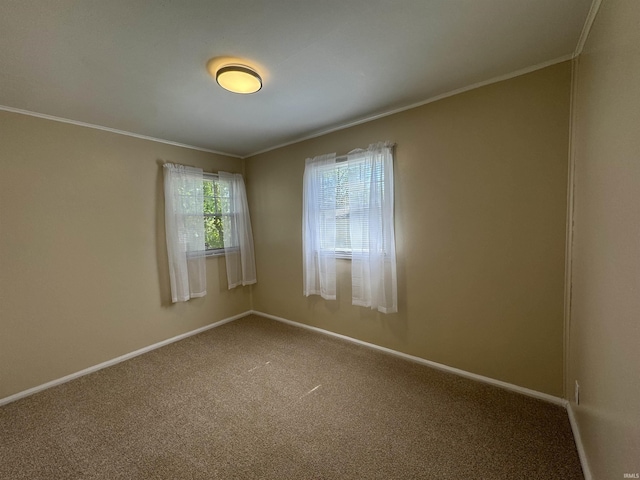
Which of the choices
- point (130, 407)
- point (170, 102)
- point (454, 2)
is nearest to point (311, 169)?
point (170, 102)

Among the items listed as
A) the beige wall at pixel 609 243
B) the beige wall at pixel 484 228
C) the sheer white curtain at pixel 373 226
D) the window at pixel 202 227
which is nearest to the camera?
the beige wall at pixel 609 243

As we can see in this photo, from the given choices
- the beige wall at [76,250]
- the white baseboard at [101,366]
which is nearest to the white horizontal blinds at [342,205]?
the beige wall at [76,250]

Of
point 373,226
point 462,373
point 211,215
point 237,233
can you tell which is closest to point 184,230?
point 211,215

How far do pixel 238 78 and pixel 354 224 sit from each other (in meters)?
1.64

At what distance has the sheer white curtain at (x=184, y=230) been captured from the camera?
299cm

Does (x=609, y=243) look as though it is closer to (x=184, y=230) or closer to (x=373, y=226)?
(x=373, y=226)

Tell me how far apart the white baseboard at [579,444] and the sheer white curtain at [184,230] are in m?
3.50

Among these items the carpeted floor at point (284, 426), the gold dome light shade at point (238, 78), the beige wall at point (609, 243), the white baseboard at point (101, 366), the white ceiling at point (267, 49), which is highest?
the white ceiling at point (267, 49)

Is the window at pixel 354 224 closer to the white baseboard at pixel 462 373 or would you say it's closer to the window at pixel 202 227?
the white baseboard at pixel 462 373

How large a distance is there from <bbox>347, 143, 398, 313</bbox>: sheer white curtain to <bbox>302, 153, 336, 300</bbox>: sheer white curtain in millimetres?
275

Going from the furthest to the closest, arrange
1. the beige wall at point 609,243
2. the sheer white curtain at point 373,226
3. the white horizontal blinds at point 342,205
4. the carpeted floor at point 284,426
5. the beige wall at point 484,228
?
the white horizontal blinds at point 342,205 < the sheer white curtain at point 373,226 < the beige wall at point 484,228 < the carpeted floor at point 284,426 < the beige wall at point 609,243

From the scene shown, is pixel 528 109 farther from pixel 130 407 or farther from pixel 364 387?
pixel 130 407

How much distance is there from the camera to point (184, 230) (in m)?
3.08

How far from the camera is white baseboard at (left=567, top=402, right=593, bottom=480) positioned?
51.3 inches
